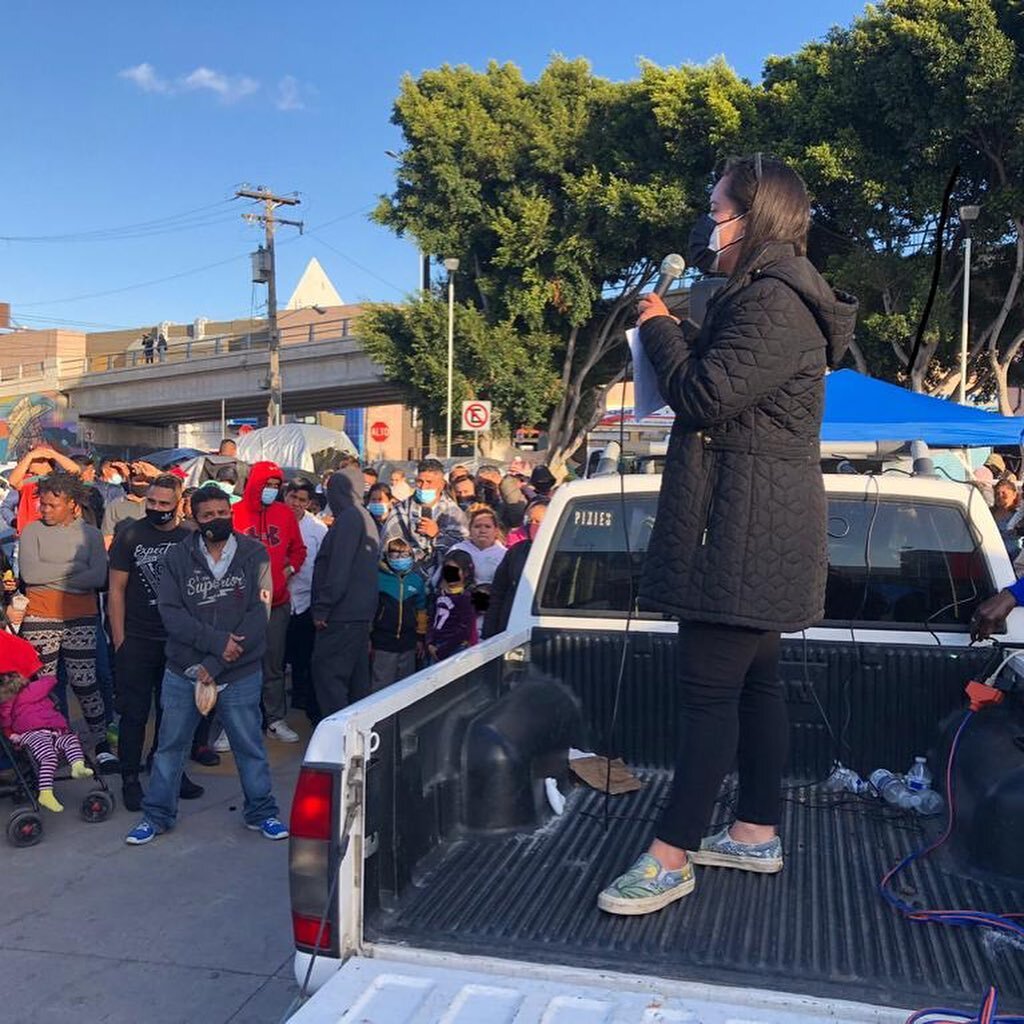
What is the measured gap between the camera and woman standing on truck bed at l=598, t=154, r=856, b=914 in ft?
8.38

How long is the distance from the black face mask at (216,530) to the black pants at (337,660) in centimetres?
151

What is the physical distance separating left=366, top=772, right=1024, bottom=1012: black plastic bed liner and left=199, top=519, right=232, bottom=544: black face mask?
268 cm

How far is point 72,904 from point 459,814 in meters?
2.48

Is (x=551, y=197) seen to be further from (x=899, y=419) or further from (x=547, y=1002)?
(x=547, y=1002)

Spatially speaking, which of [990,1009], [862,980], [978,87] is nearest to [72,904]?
[862,980]

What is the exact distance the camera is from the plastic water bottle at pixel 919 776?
11.3ft

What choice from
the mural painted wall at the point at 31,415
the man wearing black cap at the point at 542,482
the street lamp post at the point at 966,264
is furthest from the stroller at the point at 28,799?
the mural painted wall at the point at 31,415

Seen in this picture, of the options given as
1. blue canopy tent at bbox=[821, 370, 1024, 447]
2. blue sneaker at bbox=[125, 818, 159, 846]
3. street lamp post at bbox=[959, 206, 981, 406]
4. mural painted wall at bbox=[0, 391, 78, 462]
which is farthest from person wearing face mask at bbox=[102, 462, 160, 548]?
mural painted wall at bbox=[0, 391, 78, 462]

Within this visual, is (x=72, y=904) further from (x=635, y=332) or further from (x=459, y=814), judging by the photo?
(x=635, y=332)

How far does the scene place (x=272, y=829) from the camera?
17.5ft

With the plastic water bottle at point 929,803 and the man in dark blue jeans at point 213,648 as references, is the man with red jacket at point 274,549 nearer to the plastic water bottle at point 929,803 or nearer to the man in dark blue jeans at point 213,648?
the man in dark blue jeans at point 213,648

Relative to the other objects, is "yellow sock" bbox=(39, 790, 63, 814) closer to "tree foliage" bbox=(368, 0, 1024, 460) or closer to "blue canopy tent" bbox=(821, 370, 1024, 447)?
"blue canopy tent" bbox=(821, 370, 1024, 447)

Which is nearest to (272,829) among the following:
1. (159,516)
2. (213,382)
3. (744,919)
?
(159,516)

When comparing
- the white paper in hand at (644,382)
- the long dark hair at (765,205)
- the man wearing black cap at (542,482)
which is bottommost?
the man wearing black cap at (542,482)
